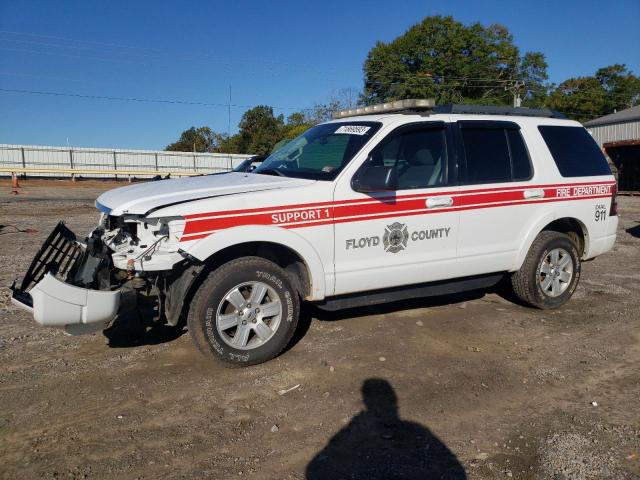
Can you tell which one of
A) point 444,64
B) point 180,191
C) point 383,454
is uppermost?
point 444,64

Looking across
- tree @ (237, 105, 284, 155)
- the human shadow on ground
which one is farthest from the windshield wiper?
tree @ (237, 105, 284, 155)

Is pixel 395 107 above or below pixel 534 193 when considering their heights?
above

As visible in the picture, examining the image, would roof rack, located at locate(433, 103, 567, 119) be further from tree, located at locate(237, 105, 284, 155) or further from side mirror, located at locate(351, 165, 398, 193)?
tree, located at locate(237, 105, 284, 155)

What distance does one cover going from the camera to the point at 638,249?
31.9ft

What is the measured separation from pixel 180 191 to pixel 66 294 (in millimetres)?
1129

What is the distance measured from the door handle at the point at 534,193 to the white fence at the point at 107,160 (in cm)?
3255

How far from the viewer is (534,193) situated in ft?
18.1

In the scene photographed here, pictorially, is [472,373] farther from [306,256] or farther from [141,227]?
[141,227]

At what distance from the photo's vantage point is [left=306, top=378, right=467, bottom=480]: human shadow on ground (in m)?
2.92

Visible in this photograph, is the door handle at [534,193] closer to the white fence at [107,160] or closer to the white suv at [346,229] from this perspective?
the white suv at [346,229]

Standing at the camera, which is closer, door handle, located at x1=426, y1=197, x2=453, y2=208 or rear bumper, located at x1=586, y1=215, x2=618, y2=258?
door handle, located at x1=426, y1=197, x2=453, y2=208

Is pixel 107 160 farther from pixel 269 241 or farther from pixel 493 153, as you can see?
pixel 269 241

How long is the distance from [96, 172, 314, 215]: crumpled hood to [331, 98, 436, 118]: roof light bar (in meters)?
1.33

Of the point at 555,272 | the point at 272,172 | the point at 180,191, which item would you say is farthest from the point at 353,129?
the point at 555,272
